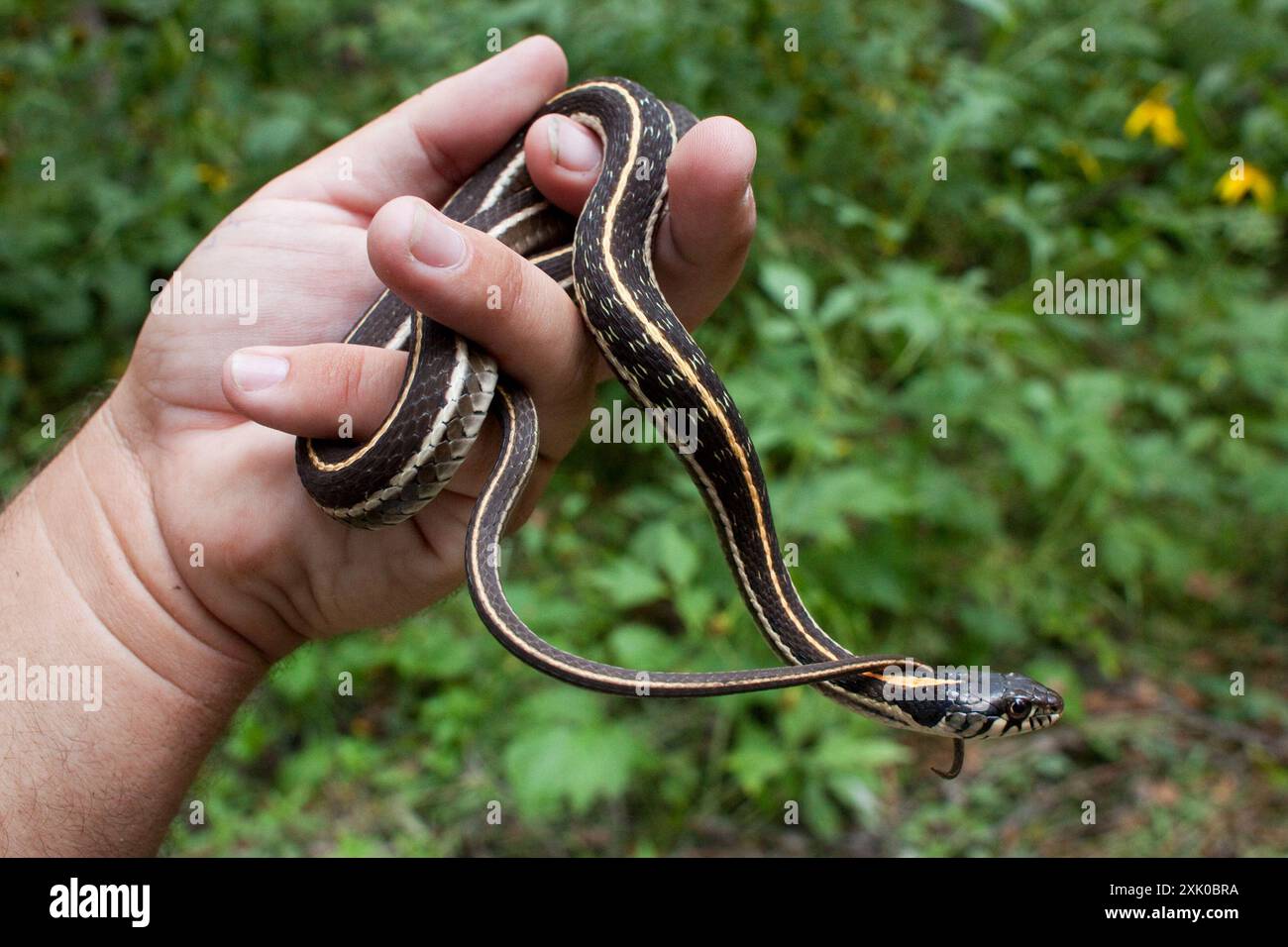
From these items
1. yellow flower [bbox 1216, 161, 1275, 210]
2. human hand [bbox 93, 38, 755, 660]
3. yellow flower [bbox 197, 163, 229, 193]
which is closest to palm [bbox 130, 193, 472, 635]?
human hand [bbox 93, 38, 755, 660]

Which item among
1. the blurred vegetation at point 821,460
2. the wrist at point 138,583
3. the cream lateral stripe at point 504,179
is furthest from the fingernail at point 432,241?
the blurred vegetation at point 821,460

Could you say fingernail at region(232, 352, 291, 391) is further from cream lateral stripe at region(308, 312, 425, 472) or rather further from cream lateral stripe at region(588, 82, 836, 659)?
cream lateral stripe at region(588, 82, 836, 659)

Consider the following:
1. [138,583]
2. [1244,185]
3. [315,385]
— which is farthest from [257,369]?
[1244,185]

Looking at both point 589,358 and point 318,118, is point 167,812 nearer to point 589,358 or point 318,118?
point 589,358

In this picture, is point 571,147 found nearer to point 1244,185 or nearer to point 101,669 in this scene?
point 101,669

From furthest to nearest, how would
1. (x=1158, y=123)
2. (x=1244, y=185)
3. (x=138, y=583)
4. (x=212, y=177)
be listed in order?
(x=1158, y=123) < (x=1244, y=185) < (x=212, y=177) < (x=138, y=583)
